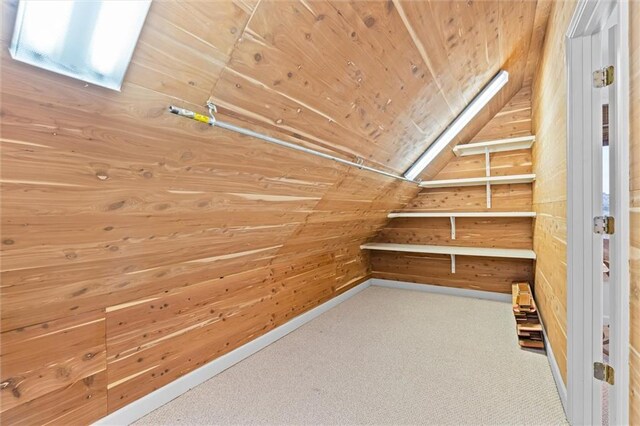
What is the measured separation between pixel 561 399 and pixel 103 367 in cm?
246

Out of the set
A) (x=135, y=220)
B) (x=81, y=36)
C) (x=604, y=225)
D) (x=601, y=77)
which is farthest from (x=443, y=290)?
(x=81, y=36)

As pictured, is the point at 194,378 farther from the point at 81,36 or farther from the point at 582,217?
the point at 582,217

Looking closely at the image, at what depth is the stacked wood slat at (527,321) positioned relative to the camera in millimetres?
2252

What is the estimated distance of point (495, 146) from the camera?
3.33 meters

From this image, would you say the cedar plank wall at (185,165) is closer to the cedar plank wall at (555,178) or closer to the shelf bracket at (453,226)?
the cedar plank wall at (555,178)

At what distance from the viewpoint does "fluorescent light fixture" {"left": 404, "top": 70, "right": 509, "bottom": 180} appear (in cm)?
257

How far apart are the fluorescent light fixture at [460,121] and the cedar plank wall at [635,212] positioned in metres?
1.88

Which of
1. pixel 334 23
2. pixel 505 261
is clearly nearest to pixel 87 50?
pixel 334 23

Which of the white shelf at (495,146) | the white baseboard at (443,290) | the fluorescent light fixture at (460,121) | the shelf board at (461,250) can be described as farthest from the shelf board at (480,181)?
the white baseboard at (443,290)

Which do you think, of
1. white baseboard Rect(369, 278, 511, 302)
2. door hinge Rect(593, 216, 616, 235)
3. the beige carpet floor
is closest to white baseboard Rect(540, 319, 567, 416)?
the beige carpet floor

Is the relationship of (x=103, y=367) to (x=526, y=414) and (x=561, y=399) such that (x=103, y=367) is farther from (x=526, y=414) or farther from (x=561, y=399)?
(x=561, y=399)

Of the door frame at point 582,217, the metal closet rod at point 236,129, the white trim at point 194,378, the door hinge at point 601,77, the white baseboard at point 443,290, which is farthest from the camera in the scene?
the white baseboard at point 443,290

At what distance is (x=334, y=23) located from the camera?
1134mm

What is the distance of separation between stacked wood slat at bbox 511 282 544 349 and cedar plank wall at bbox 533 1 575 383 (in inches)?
3.3
